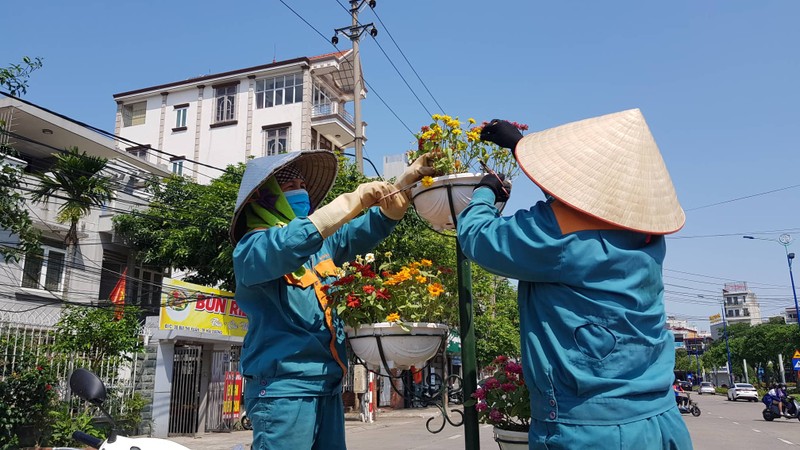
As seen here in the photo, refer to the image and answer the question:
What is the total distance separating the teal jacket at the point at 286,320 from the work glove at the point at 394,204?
41 centimetres

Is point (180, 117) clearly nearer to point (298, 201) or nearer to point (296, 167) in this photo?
point (296, 167)

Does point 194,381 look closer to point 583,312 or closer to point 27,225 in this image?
point 27,225

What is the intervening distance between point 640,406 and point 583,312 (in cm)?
32

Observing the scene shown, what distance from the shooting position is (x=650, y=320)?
1.89 metres

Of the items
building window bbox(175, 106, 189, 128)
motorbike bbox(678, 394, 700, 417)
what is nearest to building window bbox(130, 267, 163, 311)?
building window bbox(175, 106, 189, 128)

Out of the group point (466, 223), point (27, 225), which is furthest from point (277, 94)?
point (466, 223)

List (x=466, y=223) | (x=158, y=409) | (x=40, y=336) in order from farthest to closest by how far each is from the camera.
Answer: (x=158, y=409)
(x=40, y=336)
(x=466, y=223)

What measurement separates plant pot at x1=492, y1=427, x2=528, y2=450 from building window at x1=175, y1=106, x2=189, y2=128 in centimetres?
2835

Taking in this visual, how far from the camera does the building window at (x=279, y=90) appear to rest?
25812mm

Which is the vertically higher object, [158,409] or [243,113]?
[243,113]

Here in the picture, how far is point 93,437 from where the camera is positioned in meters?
2.84

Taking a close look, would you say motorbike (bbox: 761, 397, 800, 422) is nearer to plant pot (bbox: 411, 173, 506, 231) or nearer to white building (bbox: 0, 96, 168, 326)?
white building (bbox: 0, 96, 168, 326)

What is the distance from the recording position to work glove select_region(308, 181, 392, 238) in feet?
7.79

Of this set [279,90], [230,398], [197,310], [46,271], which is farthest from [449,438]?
[279,90]
